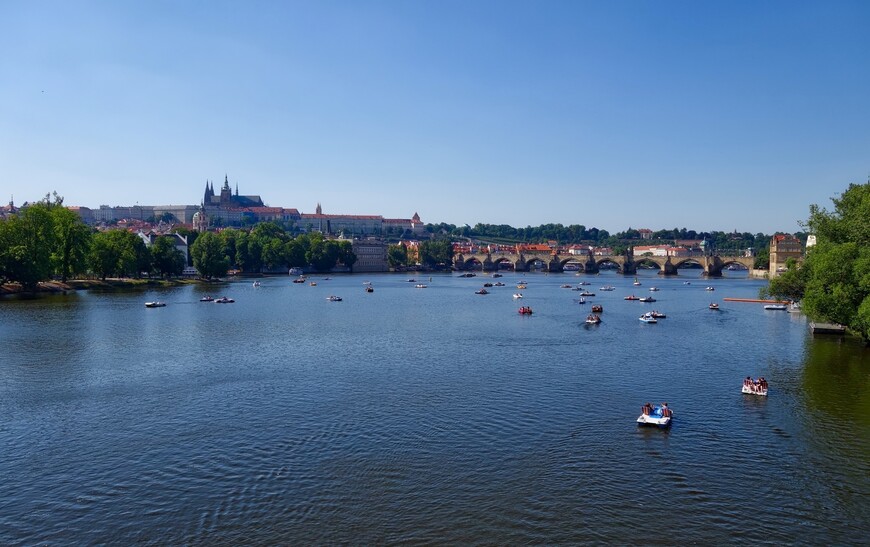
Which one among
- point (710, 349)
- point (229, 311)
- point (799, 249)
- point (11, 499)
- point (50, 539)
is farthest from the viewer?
point (799, 249)

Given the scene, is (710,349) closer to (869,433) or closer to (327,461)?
(869,433)

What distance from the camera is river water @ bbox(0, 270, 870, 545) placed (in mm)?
20031

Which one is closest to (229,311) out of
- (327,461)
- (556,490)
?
(327,461)

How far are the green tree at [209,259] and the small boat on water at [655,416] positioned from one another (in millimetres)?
113346

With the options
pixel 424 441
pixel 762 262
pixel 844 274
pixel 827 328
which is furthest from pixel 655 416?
pixel 762 262

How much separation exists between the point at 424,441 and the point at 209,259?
112 metres

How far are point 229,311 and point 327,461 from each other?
56.4 metres

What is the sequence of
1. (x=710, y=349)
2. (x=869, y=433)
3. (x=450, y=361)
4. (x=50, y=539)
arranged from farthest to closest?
(x=710, y=349) < (x=450, y=361) < (x=869, y=433) < (x=50, y=539)

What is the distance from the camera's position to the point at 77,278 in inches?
4247

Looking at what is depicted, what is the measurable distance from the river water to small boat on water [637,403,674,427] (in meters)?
0.72

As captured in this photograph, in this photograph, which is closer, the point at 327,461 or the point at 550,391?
the point at 327,461

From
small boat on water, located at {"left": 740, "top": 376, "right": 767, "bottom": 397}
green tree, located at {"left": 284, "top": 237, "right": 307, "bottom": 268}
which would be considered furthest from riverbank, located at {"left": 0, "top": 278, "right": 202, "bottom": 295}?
small boat on water, located at {"left": 740, "top": 376, "right": 767, "bottom": 397}

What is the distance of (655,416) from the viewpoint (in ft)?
96.1

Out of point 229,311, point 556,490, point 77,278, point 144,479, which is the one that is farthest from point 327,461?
point 77,278
